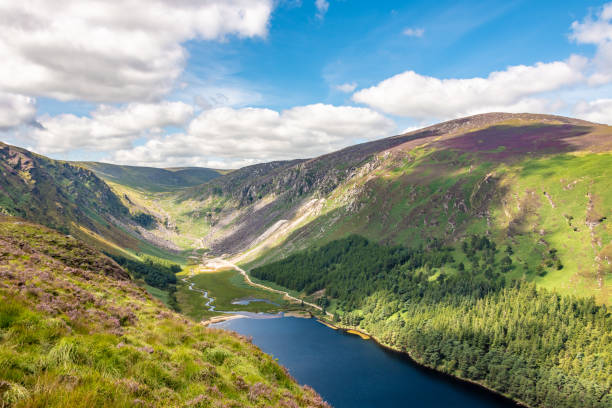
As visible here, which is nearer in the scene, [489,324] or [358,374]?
[358,374]

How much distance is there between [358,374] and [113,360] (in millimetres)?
107391

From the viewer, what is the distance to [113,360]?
11.7 m

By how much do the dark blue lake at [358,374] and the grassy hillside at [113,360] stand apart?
3198 inches

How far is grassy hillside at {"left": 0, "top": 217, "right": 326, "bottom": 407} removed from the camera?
8.22m

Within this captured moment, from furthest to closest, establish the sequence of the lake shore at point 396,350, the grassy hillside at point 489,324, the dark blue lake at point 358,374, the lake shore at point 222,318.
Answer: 1. the lake shore at point 222,318
2. the lake shore at point 396,350
3. the grassy hillside at point 489,324
4. the dark blue lake at point 358,374

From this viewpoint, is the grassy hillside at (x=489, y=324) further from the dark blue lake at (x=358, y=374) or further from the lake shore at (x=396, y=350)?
the dark blue lake at (x=358, y=374)

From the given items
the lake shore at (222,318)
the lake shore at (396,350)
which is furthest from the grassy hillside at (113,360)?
the lake shore at (222,318)

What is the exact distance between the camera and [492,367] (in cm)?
9912

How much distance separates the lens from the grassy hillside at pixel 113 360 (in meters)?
8.22

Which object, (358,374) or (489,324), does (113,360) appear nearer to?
(358,374)

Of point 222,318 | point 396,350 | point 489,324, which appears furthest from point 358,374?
point 222,318

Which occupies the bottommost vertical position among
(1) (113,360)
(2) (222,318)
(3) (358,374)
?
(3) (358,374)

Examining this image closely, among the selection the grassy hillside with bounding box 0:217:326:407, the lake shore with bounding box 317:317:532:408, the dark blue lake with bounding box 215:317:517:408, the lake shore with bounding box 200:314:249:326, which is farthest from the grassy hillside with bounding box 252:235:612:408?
the grassy hillside with bounding box 0:217:326:407

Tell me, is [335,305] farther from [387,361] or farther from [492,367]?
[492,367]
